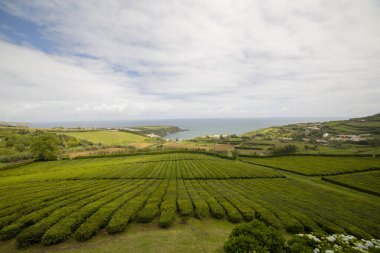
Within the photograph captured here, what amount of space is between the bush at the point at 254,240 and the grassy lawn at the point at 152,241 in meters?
2.44

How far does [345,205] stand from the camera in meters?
26.9

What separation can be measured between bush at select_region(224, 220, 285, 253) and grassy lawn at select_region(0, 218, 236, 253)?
2435 millimetres

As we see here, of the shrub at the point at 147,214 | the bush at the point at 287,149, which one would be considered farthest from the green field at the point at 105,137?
the shrub at the point at 147,214

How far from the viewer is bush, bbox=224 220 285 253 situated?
1021 centimetres

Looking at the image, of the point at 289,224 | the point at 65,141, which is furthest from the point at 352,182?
the point at 65,141

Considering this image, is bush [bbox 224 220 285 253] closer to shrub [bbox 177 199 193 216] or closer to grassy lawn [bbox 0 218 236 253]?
grassy lawn [bbox 0 218 236 253]

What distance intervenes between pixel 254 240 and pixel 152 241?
7008mm

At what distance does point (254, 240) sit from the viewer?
10.4 m

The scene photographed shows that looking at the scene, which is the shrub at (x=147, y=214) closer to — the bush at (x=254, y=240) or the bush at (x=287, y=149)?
the bush at (x=254, y=240)

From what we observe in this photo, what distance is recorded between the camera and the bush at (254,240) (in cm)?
1021

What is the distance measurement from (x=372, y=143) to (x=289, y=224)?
125007 mm

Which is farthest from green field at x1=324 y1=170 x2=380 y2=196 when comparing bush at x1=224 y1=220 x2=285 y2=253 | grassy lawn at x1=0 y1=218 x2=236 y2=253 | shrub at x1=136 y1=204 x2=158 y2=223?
shrub at x1=136 y1=204 x2=158 y2=223

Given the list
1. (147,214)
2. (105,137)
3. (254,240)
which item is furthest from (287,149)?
(105,137)

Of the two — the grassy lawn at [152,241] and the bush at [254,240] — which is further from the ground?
the bush at [254,240]
